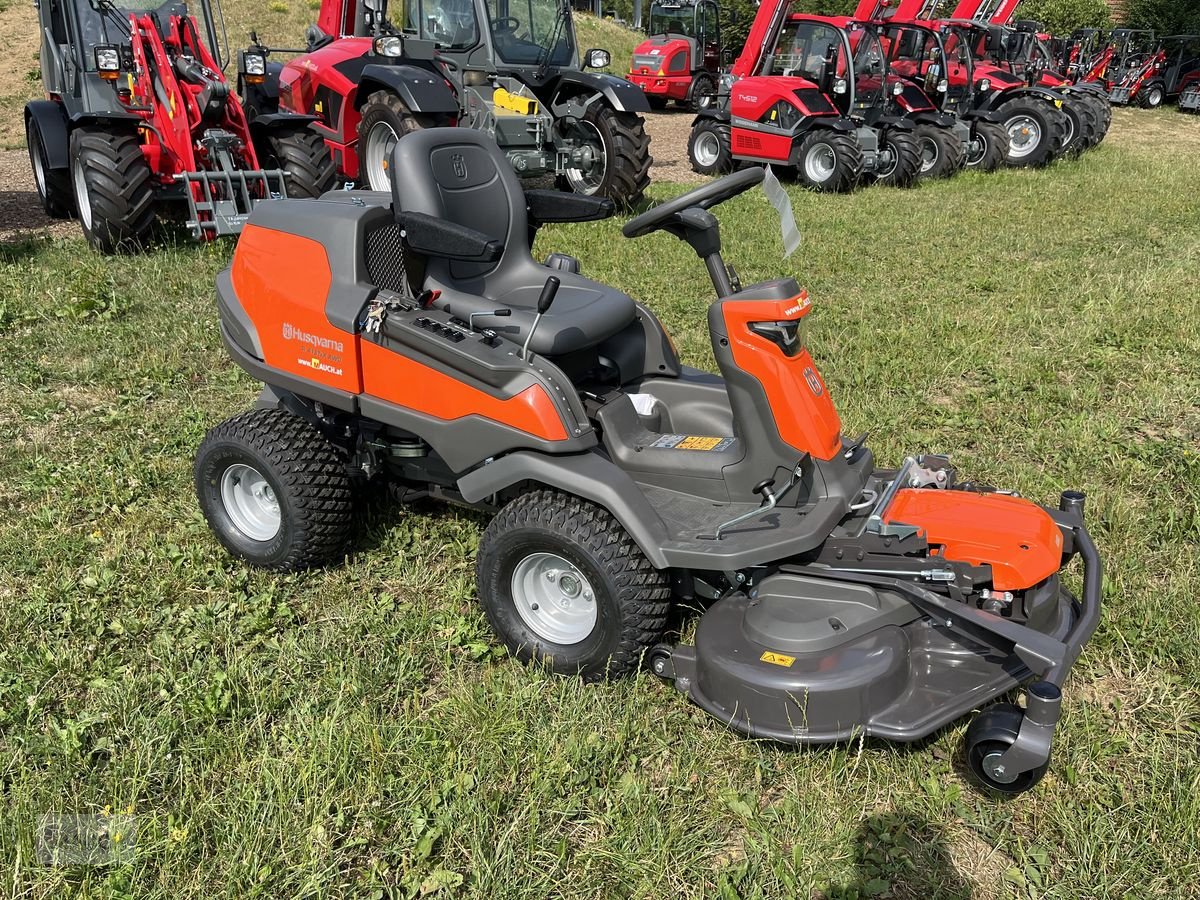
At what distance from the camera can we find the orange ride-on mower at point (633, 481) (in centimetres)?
238

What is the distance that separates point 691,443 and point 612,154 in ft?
19.3

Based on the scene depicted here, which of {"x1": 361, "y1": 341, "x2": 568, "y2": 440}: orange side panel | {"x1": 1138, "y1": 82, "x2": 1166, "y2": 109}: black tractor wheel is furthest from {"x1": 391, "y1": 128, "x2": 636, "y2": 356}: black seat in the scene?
{"x1": 1138, "y1": 82, "x2": 1166, "y2": 109}: black tractor wheel

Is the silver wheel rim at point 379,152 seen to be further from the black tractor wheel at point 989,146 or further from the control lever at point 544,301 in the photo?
the black tractor wheel at point 989,146

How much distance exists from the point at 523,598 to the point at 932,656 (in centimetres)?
118

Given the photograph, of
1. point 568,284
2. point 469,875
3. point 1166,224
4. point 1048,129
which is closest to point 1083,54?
point 1048,129

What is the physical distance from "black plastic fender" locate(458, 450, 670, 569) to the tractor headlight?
5.74 m

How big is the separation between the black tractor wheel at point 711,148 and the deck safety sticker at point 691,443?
30.8 feet

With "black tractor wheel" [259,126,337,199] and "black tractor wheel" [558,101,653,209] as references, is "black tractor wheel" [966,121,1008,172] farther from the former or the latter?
"black tractor wheel" [259,126,337,199]

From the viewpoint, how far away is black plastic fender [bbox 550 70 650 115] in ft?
26.7

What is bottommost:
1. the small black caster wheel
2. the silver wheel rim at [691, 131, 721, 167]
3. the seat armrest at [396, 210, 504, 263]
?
the silver wheel rim at [691, 131, 721, 167]

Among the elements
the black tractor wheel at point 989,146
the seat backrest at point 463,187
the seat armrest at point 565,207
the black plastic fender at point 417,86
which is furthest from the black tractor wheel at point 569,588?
the black tractor wheel at point 989,146

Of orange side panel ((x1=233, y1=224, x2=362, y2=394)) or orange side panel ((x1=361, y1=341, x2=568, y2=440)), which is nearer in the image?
orange side panel ((x1=361, y1=341, x2=568, y2=440))

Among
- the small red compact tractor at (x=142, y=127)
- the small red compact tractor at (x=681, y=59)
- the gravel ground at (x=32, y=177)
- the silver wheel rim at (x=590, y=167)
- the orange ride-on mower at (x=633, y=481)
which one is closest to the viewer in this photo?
the orange ride-on mower at (x=633, y=481)

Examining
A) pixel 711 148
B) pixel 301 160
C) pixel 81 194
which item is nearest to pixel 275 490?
pixel 301 160
